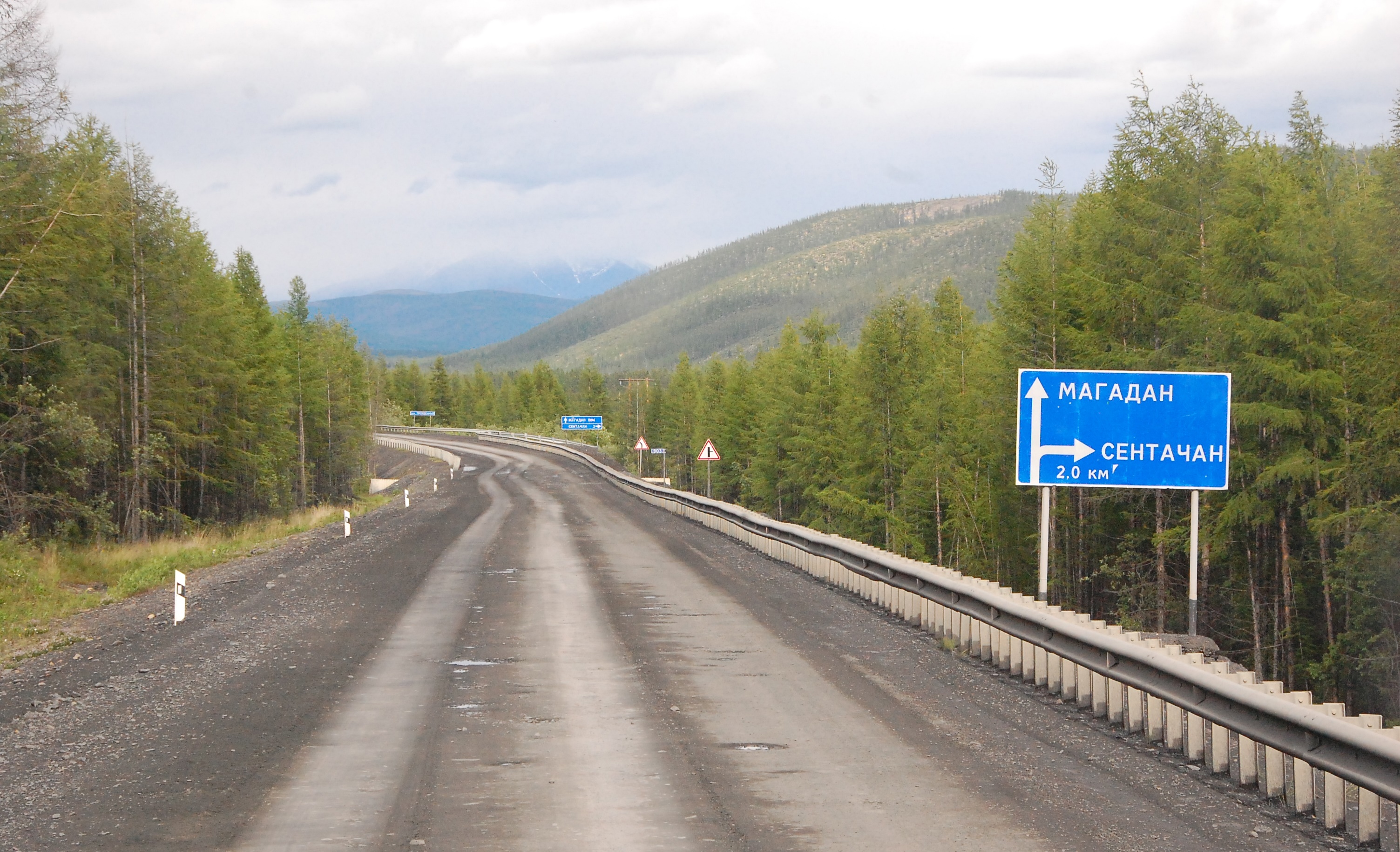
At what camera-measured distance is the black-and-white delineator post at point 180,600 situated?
15.0 metres

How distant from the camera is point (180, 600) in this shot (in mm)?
15055

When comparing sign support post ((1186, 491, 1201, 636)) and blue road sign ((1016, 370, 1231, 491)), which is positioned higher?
blue road sign ((1016, 370, 1231, 491))

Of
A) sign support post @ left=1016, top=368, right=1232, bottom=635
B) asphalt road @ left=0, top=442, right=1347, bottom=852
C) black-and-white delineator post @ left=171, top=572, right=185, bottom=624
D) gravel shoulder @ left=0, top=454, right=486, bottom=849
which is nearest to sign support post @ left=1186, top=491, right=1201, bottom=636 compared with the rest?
sign support post @ left=1016, top=368, right=1232, bottom=635

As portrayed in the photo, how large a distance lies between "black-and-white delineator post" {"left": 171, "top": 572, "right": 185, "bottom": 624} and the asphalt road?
31 cm

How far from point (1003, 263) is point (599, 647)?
25644mm

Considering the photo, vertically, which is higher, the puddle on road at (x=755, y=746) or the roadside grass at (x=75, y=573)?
the puddle on road at (x=755, y=746)

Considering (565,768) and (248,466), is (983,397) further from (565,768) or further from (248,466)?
(248,466)

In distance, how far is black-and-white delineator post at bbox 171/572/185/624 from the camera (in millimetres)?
14977

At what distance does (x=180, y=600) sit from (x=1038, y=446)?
36.6ft

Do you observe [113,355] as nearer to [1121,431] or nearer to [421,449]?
[1121,431]

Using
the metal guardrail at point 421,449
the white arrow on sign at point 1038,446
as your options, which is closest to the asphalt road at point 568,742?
the white arrow on sign at point 1038,446

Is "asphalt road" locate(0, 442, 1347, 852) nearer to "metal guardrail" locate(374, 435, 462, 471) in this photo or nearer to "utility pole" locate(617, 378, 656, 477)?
"metal guardrail" locate(374, 435, 462, 471)

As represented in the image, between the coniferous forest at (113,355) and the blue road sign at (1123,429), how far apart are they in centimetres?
1889

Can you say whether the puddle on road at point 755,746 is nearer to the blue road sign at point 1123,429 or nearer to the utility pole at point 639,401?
the blue road sign at point 1123,429
